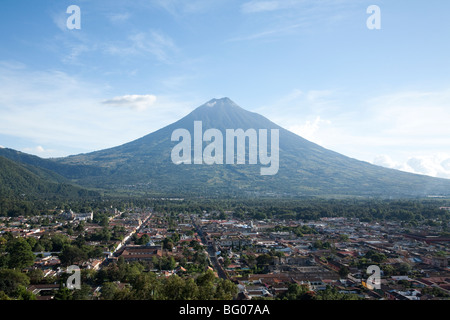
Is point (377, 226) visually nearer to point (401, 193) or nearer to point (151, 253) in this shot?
point (151, 253)

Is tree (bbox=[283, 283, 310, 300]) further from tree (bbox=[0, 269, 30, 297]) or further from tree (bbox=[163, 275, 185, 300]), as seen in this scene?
tree (bbox=[0, 269, 30, 297])

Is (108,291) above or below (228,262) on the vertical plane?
above

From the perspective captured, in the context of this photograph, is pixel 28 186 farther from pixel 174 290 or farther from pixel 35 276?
pixel 174 290

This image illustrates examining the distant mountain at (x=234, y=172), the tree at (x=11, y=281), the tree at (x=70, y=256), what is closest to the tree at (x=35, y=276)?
the tree at (x=11, y=281)

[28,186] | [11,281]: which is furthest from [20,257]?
[28,186]

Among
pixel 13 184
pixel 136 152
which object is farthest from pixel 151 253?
pixel 136 152

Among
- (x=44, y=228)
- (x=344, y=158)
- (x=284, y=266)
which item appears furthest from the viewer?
(x=344, y=158)

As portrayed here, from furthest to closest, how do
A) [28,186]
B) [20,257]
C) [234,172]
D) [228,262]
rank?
1. [234,172]
2. [28,186]
3. [228,262]
4. [20,257]
